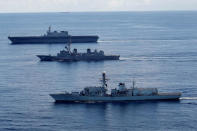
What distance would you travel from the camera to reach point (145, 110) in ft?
336

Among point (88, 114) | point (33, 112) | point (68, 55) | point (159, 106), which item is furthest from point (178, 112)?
point (68, 55)

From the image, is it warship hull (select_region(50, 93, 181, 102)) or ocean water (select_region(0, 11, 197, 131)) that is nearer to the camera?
ocean water (select_region(0, 11, 197, 131))

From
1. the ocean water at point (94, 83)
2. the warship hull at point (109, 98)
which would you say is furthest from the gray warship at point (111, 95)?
the ocean water at point (94, 83)

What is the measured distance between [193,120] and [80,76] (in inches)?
Answer: 2192

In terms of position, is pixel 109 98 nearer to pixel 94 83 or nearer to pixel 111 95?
pixel 111 95

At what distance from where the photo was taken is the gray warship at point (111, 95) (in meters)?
110

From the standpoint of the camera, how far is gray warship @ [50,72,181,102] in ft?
360

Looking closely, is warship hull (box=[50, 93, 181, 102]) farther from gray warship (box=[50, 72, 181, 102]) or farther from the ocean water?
the ocean water

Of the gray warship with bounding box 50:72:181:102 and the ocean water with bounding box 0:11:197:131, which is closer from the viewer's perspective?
the ocean water with bounding box 0:11:197:131

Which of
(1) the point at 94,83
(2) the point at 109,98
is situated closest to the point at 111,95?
(2) the point at 109,98

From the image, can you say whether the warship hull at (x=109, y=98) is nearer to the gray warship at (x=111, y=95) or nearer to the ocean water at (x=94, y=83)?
the gray warship at (x=111, y=95)

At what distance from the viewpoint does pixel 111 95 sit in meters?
110

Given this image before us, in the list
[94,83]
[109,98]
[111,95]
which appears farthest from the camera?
[94,83]

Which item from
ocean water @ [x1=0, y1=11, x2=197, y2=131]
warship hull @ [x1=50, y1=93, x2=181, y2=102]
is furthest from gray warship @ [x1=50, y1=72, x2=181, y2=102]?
ocean water @ [x1=0, y1=11, x2=197, y2=131]
